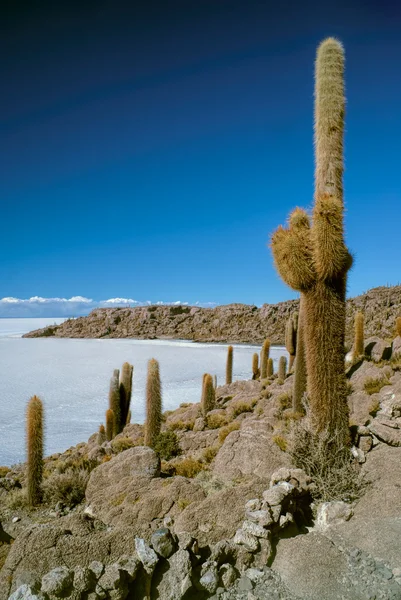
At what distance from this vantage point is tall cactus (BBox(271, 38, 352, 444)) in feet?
21.8

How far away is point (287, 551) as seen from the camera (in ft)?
15.3

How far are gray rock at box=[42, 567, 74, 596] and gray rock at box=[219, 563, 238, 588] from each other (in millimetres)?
1571

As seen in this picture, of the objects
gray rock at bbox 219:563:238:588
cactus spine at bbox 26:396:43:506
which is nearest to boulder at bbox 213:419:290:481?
gray rock at bbox 219:563:238:588

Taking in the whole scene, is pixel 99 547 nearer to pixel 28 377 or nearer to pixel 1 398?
pixel 1 398

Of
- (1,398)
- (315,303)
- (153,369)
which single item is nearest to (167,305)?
(1,398)

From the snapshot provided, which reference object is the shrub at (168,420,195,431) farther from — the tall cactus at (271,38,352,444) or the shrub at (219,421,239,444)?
the tall cactus at (271,38,352,444)

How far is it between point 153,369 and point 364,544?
8.24 m

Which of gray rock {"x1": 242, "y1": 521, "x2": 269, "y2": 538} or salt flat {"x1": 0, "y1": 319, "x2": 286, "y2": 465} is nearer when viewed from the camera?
gray rock {"x1": 242, "y1": 521, "x2": 269, "y2": 538}

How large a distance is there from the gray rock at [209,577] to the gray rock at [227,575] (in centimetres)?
10

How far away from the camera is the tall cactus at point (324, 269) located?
261 inches

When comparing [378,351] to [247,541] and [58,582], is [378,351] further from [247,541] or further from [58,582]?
[58,582]

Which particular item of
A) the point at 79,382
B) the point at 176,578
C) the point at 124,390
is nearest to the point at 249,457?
the point at 176,578

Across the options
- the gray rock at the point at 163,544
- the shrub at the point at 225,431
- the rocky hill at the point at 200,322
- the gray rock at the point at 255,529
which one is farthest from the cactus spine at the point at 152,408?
the rocky hill at the point at 200,322

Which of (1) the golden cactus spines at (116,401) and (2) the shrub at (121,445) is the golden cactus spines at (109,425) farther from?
(2) the shrub at (121,445)
